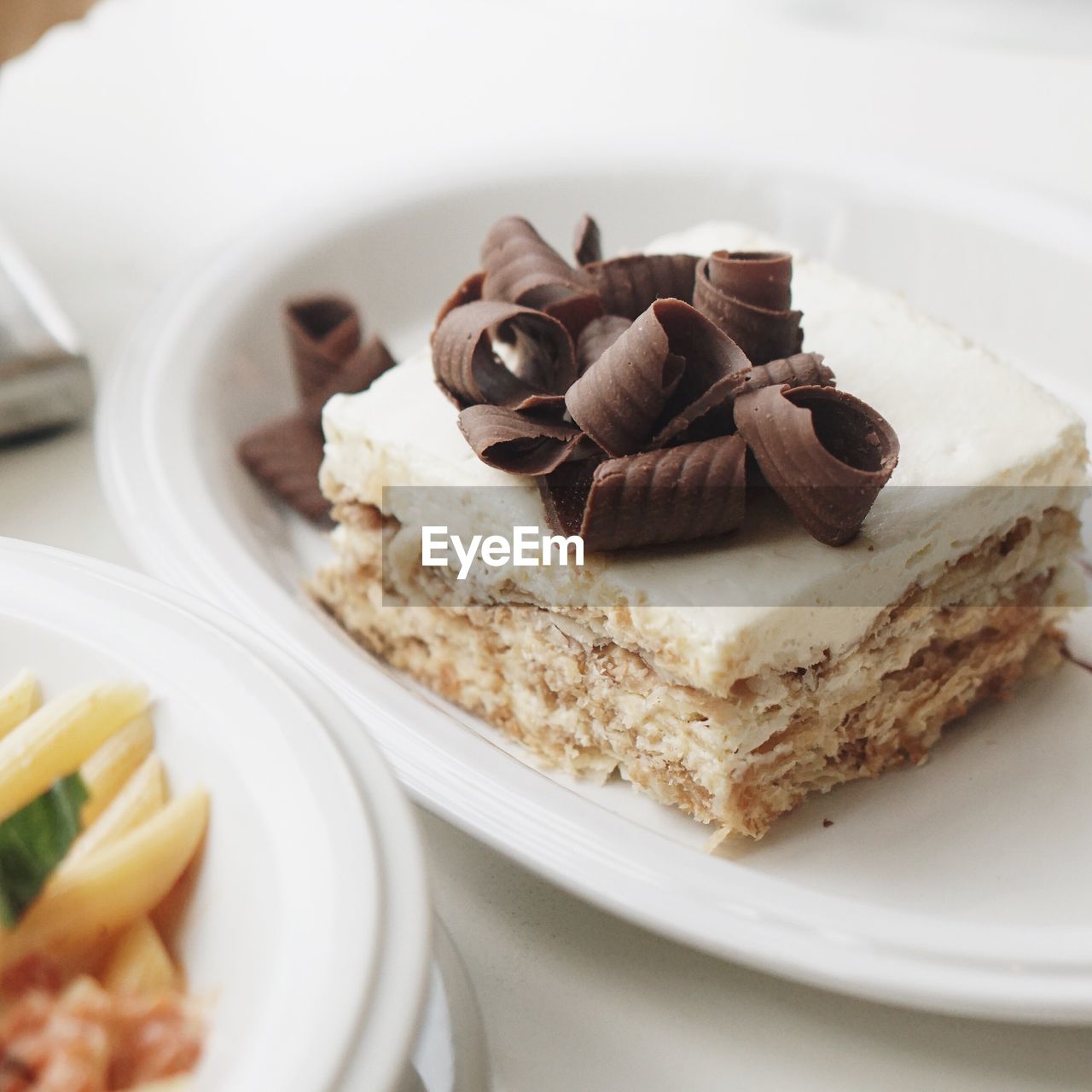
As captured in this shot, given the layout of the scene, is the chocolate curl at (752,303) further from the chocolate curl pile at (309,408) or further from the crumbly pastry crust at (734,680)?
the chocolate curl pile at (309,408)

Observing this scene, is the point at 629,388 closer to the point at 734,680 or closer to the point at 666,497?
the point at 666,497

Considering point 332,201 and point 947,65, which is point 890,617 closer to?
point 332,201

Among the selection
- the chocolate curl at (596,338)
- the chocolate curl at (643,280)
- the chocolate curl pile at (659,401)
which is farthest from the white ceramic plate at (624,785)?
the chocolate curl at (643,280)

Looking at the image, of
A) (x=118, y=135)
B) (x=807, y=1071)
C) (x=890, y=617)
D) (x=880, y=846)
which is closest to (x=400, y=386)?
(x=890, y=617)

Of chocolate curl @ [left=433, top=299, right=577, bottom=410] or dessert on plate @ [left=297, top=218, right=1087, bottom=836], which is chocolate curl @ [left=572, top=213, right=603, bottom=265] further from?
chocolate curl @ [left=433, top=299, right=577, bottom=410]

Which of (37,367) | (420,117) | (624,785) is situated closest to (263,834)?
(624,785)

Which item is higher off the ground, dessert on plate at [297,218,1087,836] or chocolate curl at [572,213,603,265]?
chocolate curl at [572,213,603,265]

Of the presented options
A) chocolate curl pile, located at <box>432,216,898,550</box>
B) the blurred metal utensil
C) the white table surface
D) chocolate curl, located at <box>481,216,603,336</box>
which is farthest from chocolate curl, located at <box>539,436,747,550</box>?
the blurred metal utensil
